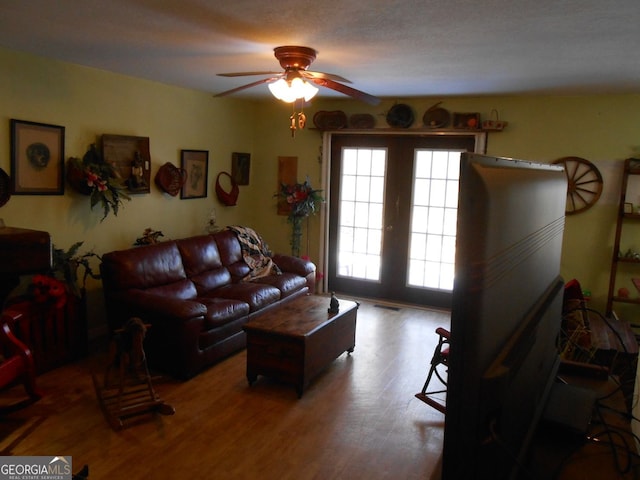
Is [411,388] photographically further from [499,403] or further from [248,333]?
[499,403]

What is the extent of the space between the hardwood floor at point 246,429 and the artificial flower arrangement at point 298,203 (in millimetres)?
2300

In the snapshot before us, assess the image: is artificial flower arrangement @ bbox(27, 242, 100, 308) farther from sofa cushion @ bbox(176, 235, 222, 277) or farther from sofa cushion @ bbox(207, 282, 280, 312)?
sofa cushion @ bbox(207, 282, 280, 312)

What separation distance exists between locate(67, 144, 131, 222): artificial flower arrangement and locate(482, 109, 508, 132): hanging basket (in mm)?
3636

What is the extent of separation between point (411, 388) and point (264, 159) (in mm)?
3707

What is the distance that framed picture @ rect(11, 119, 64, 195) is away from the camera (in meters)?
3.55

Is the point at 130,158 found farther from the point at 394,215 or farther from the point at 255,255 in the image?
the point at 394,215

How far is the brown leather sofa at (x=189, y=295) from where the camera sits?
355 cm

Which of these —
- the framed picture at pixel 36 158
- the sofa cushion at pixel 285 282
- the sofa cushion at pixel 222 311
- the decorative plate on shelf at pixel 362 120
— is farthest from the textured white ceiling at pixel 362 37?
the sofa cushion at pixel 285 282

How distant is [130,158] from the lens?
174 inches

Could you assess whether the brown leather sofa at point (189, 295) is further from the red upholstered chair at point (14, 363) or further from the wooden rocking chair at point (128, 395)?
the red upholstered chair at point (14, 363)

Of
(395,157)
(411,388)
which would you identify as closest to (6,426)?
(411,388)

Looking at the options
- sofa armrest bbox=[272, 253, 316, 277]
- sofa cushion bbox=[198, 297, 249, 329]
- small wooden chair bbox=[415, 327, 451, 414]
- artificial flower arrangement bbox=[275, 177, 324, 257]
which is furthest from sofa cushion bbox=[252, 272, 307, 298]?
small wooden chair bbox=[415, 327, 451, 414]

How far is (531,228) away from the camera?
109 centimetres

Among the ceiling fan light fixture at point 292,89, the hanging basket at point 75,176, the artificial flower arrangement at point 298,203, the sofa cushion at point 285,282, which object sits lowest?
the sofa cushion at point 285,282
